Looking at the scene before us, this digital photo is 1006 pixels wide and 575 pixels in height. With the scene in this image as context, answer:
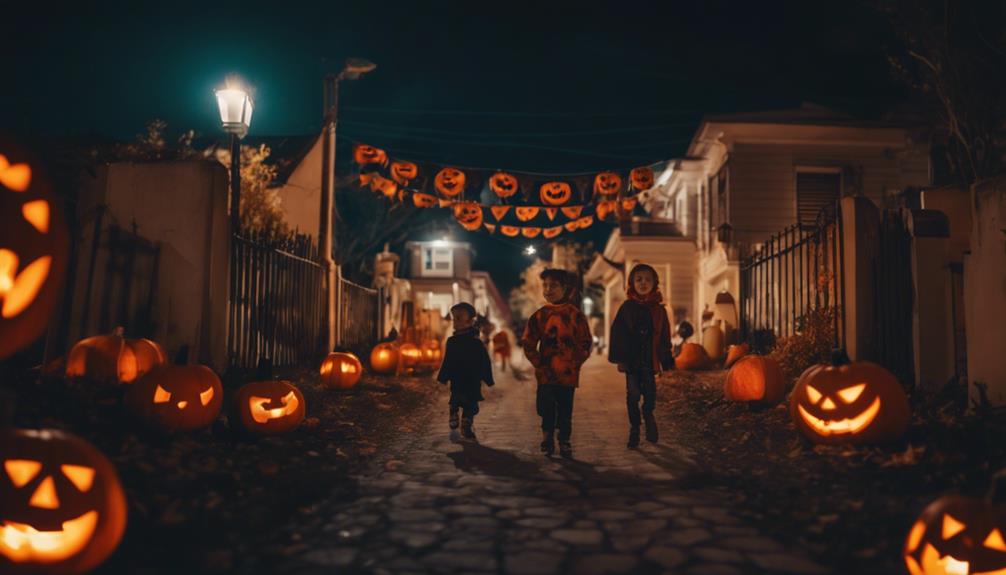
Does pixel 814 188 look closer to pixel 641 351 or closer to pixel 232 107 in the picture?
pixel 641 351

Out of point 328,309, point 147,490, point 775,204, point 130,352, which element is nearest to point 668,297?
point 775,204

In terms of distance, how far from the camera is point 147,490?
155 inches

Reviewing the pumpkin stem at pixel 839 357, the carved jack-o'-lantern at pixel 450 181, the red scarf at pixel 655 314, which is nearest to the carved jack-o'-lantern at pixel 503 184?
the carved jack-o'-lantern at pixel 450 181

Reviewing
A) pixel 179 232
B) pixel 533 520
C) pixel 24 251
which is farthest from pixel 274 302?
pixel 533 520

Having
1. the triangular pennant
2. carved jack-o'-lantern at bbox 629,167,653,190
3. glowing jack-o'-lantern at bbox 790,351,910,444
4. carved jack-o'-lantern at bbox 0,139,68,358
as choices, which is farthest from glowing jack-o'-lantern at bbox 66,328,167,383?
the triangular pennant

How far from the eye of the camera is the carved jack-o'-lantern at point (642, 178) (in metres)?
18.2

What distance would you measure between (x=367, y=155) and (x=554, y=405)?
12223mm

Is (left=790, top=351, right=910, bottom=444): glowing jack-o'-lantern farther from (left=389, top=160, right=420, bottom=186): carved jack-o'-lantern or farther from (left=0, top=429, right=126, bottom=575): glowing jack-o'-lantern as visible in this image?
(left=389, top=160, right=420, bottom=186): carved jack-o'-lantern

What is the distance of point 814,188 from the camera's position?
20.4 meters

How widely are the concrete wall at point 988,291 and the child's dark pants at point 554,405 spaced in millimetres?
3234

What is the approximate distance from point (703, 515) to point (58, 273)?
3.85 m

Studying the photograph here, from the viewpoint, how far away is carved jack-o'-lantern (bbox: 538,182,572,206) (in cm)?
1909

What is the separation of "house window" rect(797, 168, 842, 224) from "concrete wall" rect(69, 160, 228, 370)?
16.4 m

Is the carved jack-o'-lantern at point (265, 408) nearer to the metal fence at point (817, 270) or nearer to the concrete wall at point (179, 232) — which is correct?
the concrete wall at point (179, 232)
